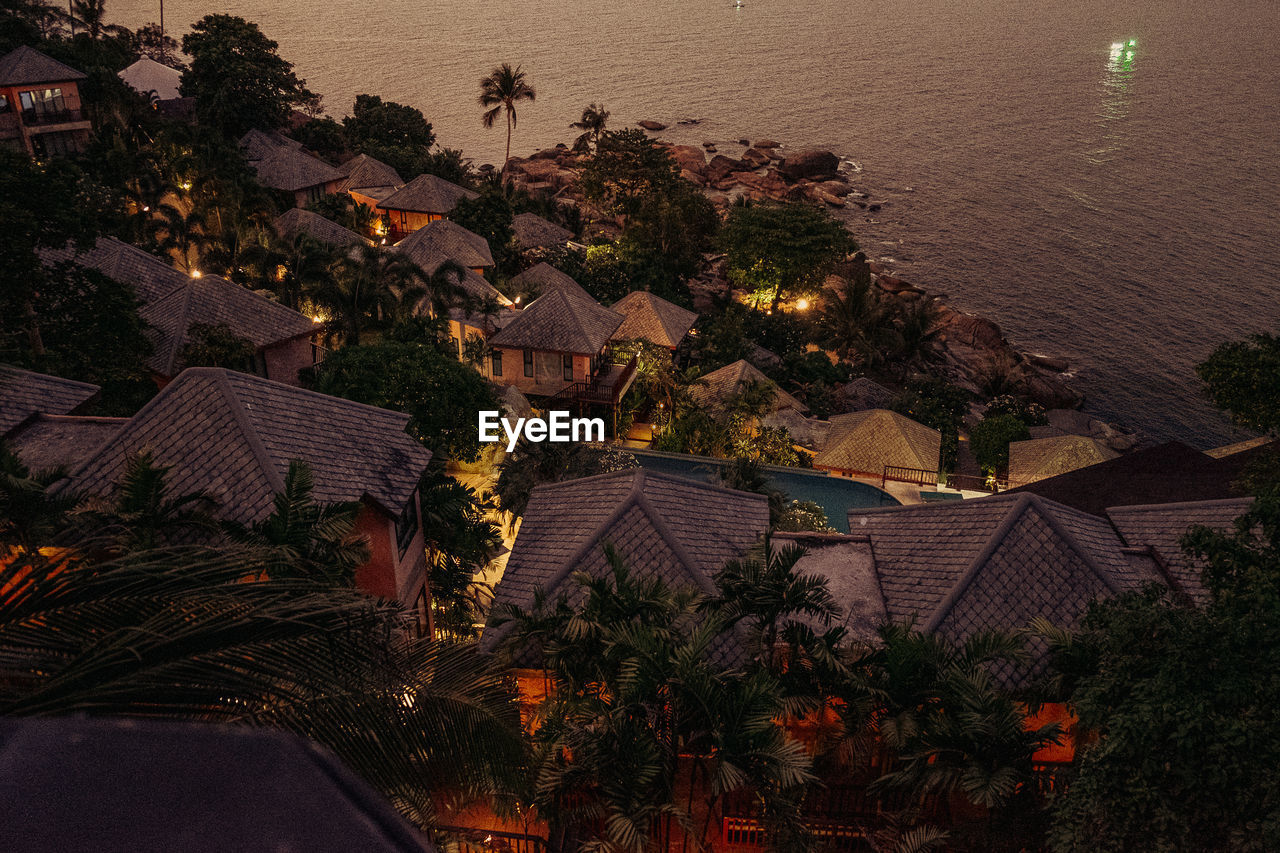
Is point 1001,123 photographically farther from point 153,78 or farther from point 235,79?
point 153,78

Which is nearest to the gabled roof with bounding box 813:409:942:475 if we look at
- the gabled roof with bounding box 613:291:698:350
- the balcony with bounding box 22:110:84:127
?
the gabled roof with bounding box 613:291:698:350

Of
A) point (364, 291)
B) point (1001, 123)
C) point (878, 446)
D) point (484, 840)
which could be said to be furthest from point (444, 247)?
point (1001, 123)

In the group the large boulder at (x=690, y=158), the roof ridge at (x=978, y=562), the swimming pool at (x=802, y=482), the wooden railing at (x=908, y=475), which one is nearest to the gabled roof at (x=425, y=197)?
the swimming pool at (x=802, y=482)

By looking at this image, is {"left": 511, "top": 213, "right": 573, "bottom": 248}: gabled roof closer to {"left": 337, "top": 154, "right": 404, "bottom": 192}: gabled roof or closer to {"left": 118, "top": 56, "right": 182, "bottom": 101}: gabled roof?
{"left": 337, "top": 154, "right": 404, "bottom": 192}: gabled roof

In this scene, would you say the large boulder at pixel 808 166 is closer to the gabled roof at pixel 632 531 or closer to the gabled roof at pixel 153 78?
the gabled roof at pixel 153 78

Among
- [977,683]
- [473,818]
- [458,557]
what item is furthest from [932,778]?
[458,557]

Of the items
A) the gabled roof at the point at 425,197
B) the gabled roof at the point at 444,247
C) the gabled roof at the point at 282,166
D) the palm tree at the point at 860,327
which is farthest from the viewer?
the gabled roof at the point at 425,197

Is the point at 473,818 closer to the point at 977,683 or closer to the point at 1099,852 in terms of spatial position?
the point at 977,683
